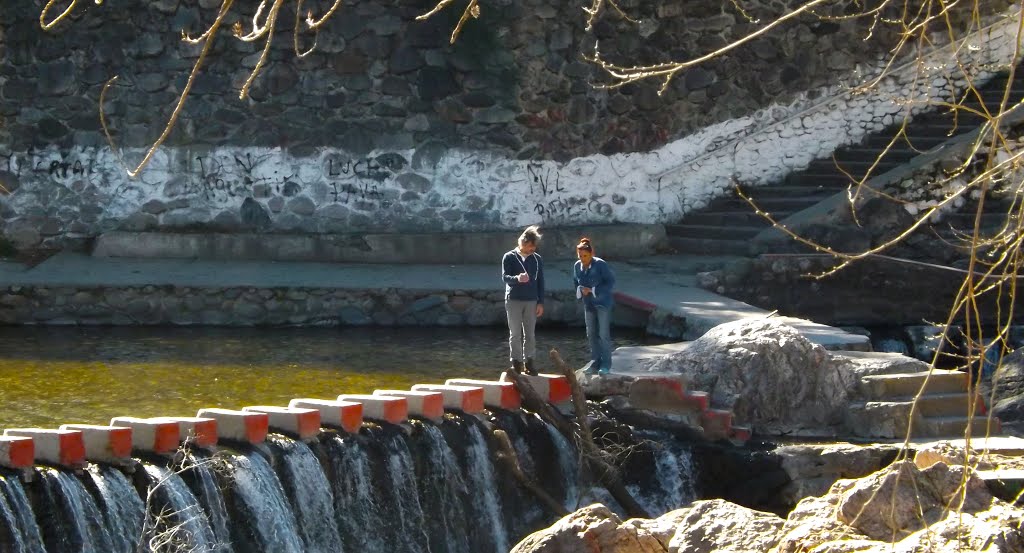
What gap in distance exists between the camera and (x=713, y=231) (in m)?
17.0

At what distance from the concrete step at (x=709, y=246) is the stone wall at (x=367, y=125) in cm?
54

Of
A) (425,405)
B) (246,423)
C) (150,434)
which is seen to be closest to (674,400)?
(425,405)

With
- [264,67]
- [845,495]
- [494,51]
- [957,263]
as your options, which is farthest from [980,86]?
[845,495]

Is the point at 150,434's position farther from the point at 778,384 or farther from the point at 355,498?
the point at 778,384

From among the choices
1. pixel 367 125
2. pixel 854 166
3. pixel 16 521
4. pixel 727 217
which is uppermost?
pixel 367 125

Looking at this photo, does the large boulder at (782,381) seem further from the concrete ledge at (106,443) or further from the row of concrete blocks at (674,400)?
the concrete ledge at (106,443)

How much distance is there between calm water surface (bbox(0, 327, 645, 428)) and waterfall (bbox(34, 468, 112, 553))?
217 centimetres

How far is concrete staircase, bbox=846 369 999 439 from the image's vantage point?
34.4 ft

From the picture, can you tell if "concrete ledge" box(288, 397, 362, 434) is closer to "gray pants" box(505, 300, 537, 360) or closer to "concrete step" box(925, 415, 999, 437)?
"gray pants" box(505, 300, 537, 360)

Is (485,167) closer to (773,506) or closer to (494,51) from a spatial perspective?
(494,51)

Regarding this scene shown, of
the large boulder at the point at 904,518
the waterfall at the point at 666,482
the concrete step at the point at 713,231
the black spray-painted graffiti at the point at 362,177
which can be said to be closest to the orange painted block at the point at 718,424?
the waterfall at the point at 666,482

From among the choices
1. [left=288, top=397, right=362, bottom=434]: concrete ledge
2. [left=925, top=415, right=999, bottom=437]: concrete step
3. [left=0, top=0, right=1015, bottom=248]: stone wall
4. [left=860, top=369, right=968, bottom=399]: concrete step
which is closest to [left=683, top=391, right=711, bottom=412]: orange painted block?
[left=860, top=369, right=968, bottom=399]: concrete step

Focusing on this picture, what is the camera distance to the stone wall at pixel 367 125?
16.0m

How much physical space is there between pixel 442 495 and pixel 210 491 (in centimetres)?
176
